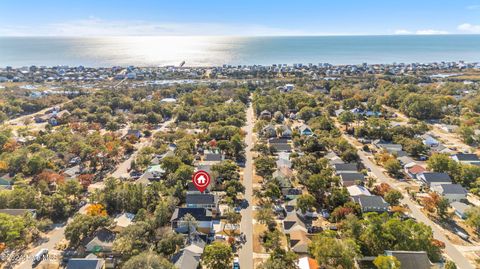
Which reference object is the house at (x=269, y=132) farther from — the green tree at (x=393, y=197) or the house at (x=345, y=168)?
the green tree at (x=393, y=197)

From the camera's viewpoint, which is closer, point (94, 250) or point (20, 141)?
point (94, 250)

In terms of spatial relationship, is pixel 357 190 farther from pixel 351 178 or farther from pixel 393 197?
pixel 393 197

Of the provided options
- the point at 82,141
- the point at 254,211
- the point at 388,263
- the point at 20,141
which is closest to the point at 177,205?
the point at 254,211

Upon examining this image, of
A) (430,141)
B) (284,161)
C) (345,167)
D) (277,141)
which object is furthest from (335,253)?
(430,141)

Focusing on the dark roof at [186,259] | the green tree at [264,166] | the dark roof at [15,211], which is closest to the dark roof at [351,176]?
the green tree at [264,166]

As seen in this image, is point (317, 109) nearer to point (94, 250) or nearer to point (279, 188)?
point (279, 188)

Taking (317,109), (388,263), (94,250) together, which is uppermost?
(317,109)
